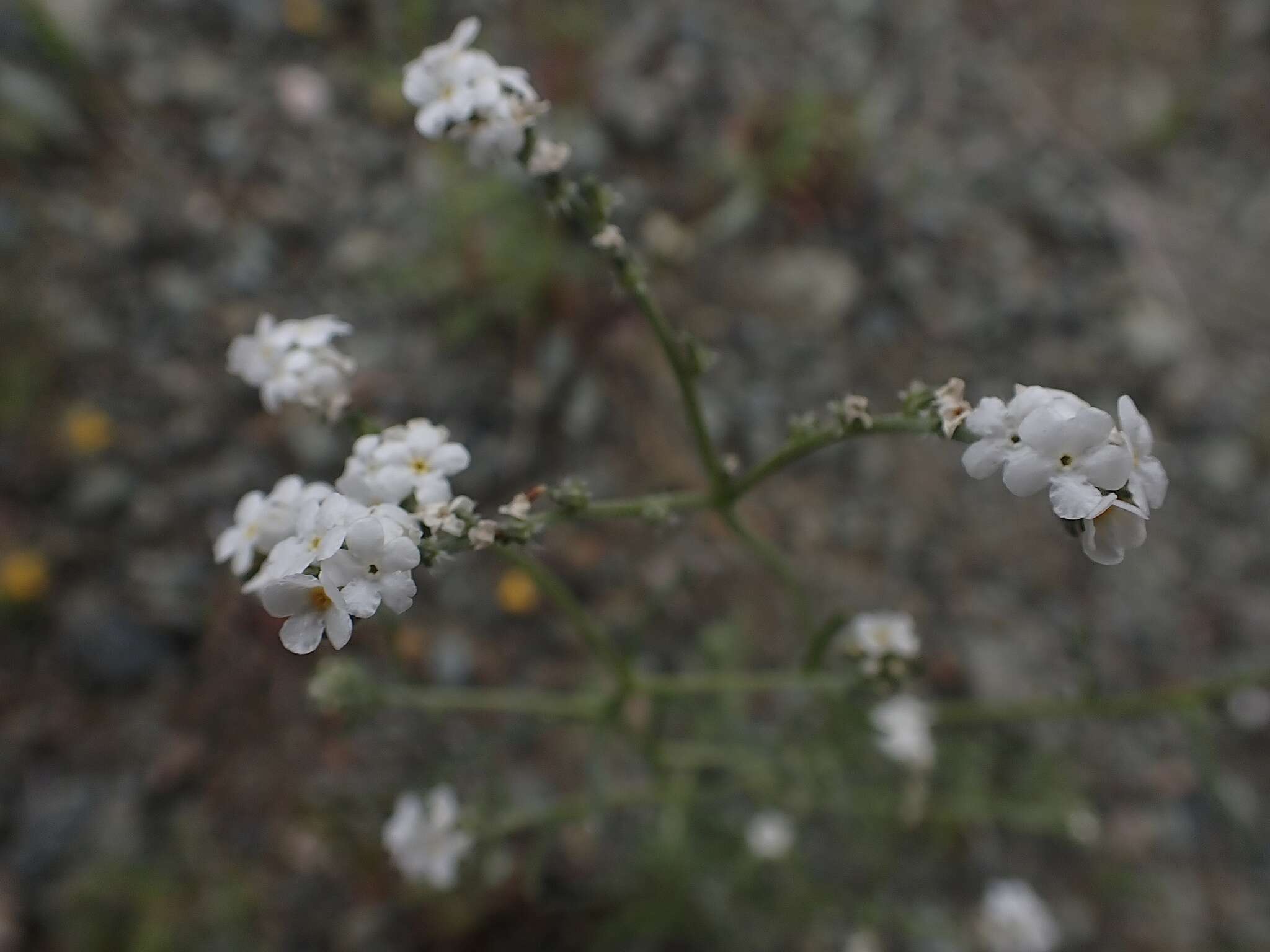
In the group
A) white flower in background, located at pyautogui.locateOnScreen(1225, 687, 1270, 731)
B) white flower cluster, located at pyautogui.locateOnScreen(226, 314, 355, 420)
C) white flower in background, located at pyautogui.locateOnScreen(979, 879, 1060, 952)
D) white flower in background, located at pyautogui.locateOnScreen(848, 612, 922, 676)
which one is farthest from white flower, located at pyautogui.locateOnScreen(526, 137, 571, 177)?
white flower in background, located at pyautogui.locateOnScreen(1225, 687, 1270, 731)

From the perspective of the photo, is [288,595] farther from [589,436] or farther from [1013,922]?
[1013,922]

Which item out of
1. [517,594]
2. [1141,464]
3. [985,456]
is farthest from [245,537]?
[517,594]

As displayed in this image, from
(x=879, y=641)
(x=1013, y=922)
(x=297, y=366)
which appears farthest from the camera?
(x=1013, y=922)

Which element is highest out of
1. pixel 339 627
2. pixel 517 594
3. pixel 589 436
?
pixel 589 436

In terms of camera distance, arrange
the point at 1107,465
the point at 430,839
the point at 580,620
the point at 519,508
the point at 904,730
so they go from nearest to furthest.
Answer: the point at 1107,465
the point at 519,508
the point at 580,620
the point at 430,839
the point at 904,730

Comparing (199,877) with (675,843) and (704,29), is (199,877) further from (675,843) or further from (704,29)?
(704,29)

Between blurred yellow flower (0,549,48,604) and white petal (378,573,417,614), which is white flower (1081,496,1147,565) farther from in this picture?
blurred yellow flower (0,549,48,604)
